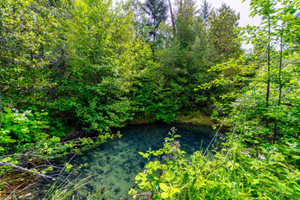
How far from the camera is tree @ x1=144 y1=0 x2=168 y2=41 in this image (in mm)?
15148

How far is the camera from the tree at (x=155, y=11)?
49.7ft

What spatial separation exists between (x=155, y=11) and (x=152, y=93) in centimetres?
1252

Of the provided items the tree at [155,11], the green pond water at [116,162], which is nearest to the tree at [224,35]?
the tree at [155,11]

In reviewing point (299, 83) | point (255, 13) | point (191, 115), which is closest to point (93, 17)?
point (255, 13)

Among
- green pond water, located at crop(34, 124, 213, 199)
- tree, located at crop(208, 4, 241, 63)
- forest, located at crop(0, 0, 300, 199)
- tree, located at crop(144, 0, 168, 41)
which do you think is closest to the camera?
forest, located at crop(0, 0, 300, 199)

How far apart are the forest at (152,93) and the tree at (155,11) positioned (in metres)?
0.12

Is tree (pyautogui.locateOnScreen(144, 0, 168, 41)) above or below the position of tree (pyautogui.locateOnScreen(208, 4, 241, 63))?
above

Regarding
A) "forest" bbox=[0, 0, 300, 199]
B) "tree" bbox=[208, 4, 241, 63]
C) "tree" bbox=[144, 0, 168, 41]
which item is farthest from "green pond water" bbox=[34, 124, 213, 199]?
"tree" bbox=[144, 0, 168, 41]

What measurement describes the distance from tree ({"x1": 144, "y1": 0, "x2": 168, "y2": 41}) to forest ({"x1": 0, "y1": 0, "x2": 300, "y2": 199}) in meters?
0.12

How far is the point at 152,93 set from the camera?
1069cm

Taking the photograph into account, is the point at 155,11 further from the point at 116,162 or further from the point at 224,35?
the point at 116,162

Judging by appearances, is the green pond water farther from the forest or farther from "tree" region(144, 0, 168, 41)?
"tree" region(144, 0, 168, 41)

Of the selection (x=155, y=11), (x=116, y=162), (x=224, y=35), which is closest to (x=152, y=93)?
(x=116, y=162)

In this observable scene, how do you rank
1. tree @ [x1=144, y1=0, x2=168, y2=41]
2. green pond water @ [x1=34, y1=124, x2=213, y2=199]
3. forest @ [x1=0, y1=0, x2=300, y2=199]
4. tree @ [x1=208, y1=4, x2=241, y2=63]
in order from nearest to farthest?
forest @ [x1=0, y1=0, x2=300, y2=199] → green pond water @ [x1=34, y1=124, x2=213, y2=199] → tree @ [x1=208, y1=4, x2=241, y2=63] → tree @ [x1=144, y1=0, x2=168, y2=41]
